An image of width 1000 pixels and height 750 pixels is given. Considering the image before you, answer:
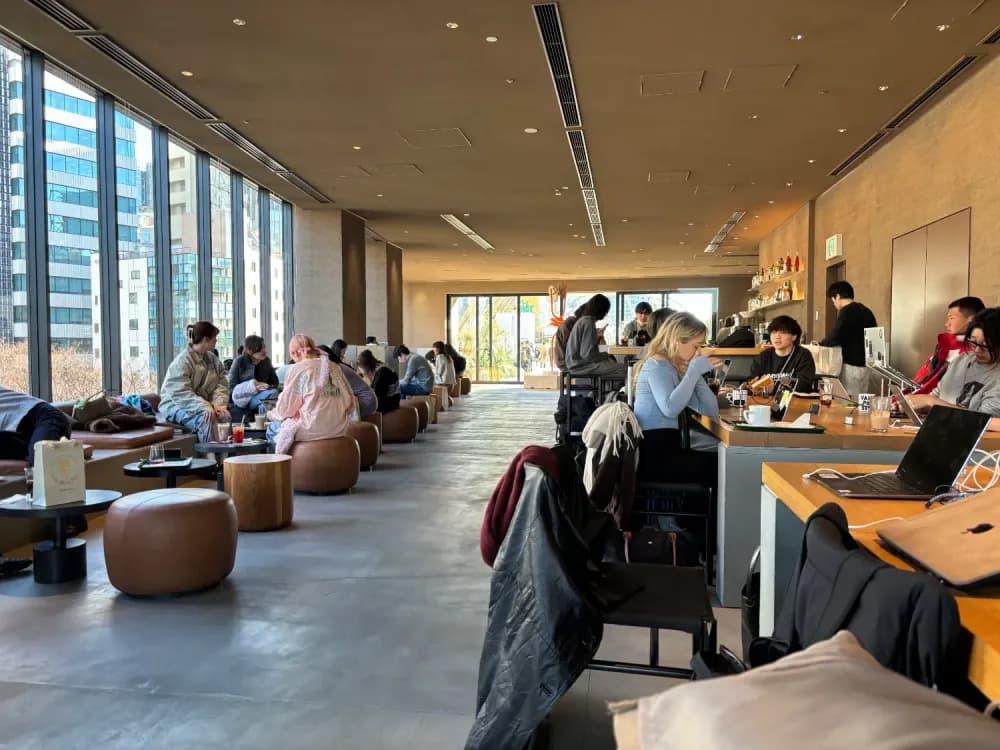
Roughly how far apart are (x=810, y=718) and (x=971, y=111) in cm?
762

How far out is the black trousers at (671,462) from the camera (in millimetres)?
3656

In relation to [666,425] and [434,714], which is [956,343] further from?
[434,714]

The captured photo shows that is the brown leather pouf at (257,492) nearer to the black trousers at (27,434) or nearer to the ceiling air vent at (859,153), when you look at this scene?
the black trousers at (27,434)

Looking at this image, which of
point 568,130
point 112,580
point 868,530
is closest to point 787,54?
point 568,130

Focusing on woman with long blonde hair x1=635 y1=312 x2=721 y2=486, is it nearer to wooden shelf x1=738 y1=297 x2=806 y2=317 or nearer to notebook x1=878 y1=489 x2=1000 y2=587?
notebook x1=878 y1=489 x2=1000 y2=587

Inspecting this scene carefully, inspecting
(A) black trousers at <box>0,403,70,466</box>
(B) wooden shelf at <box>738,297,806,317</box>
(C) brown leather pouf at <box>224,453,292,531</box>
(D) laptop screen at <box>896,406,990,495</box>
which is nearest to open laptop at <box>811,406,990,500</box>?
(D) laptop screen at <box>896,406,990,495</box>

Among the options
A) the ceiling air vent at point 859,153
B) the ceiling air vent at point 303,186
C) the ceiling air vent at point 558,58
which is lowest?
the ceiling air vent at point 859,153

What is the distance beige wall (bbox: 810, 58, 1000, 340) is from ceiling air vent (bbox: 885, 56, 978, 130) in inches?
6.5

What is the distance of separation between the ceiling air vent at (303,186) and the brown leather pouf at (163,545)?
24.8 ft

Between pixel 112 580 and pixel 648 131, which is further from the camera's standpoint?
pixel 648 131

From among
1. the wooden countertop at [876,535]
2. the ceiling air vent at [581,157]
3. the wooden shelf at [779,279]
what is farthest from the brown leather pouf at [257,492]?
the wooden shelf at [779,279]

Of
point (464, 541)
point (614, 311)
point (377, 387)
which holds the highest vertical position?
point (614, 311)

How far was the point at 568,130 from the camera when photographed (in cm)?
793

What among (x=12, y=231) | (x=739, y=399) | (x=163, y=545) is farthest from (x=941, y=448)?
(x=12, y=231)
